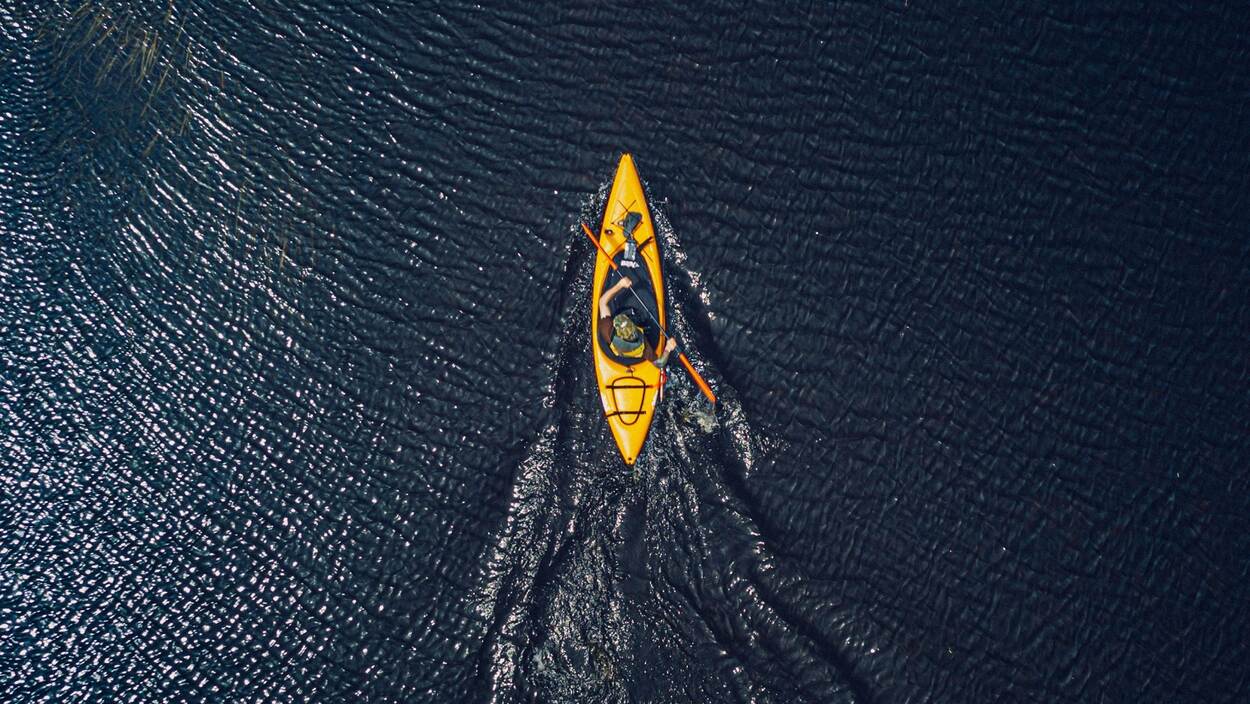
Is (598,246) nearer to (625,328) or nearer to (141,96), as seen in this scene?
(625,328)

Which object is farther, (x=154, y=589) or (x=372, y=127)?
(x=372, y=127)

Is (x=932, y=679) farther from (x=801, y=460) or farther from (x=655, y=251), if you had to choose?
(x=655, y=251)

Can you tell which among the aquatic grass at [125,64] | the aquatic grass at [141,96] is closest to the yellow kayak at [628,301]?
the aquatic grass at [141,96]

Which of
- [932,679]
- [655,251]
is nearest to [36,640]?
[655,251]

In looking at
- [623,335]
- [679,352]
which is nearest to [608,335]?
[623,335]

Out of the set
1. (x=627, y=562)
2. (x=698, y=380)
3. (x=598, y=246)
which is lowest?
(x=627, y=562)

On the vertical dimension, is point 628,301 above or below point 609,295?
above
